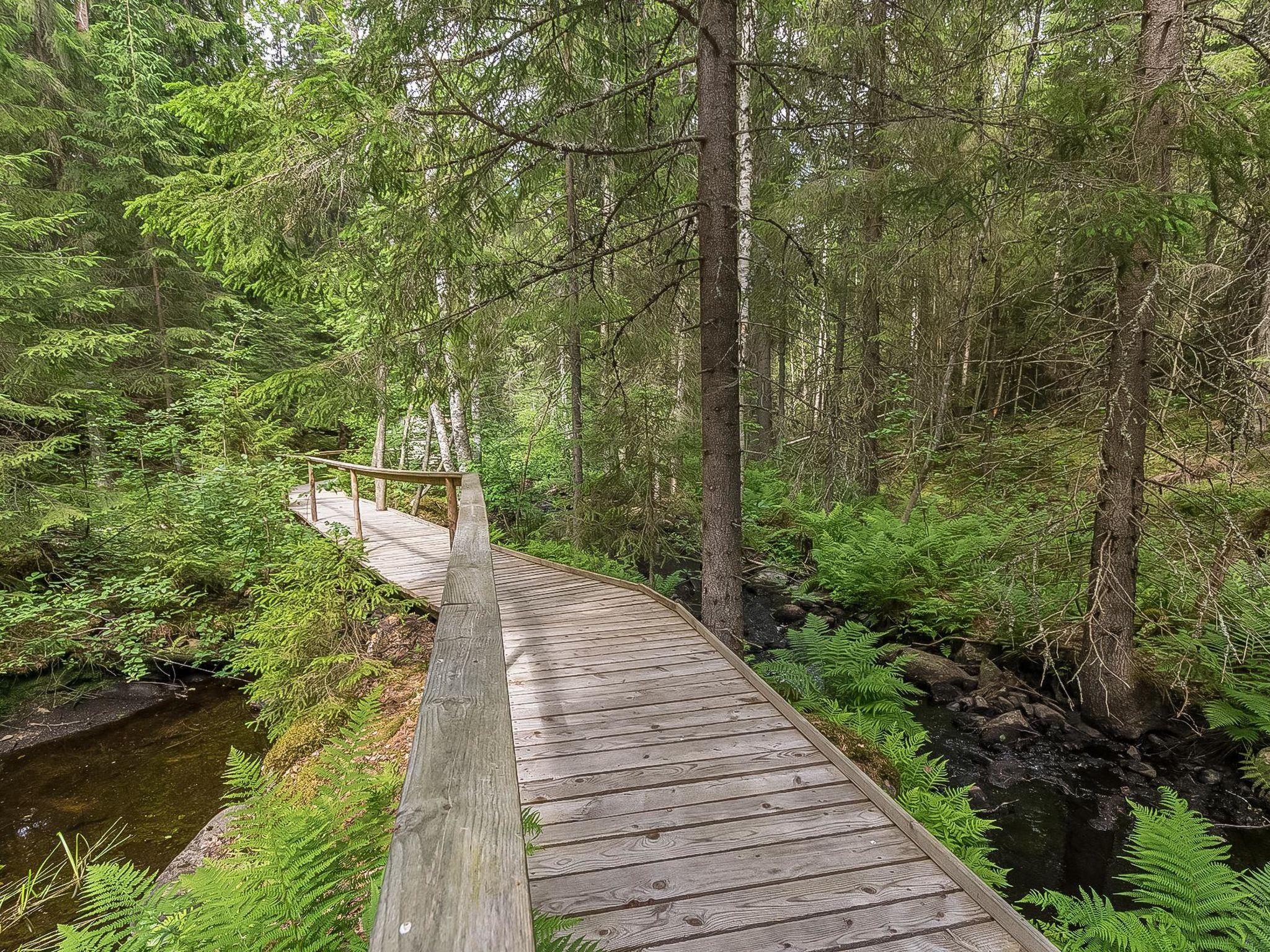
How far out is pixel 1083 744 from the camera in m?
5.75

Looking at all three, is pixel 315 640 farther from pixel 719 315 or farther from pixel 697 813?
pixel 719 315

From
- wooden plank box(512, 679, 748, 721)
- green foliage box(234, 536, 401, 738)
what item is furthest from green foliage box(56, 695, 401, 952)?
green foliage box(234, 536, 401, 738)

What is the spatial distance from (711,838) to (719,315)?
4.04 meters

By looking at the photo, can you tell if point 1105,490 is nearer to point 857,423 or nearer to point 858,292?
point 857,423

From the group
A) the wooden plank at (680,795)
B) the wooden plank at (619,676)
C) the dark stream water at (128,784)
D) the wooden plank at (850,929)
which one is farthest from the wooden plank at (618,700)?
the dark stream water at (128,784)

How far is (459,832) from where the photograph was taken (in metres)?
1.06

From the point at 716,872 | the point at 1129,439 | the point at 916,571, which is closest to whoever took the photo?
the point at 716,872

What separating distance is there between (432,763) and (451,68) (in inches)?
222

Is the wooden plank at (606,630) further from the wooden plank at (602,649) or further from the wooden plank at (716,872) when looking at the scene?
the wooden plank at (716,872)

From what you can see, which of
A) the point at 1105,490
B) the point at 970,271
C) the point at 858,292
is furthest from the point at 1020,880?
the point at 970,271

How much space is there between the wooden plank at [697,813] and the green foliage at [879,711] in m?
0.99

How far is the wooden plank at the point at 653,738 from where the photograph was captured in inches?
135

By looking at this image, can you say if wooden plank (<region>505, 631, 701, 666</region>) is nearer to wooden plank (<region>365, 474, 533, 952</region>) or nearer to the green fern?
the green fern

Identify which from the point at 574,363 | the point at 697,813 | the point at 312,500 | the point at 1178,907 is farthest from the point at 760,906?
the point at 312,500
